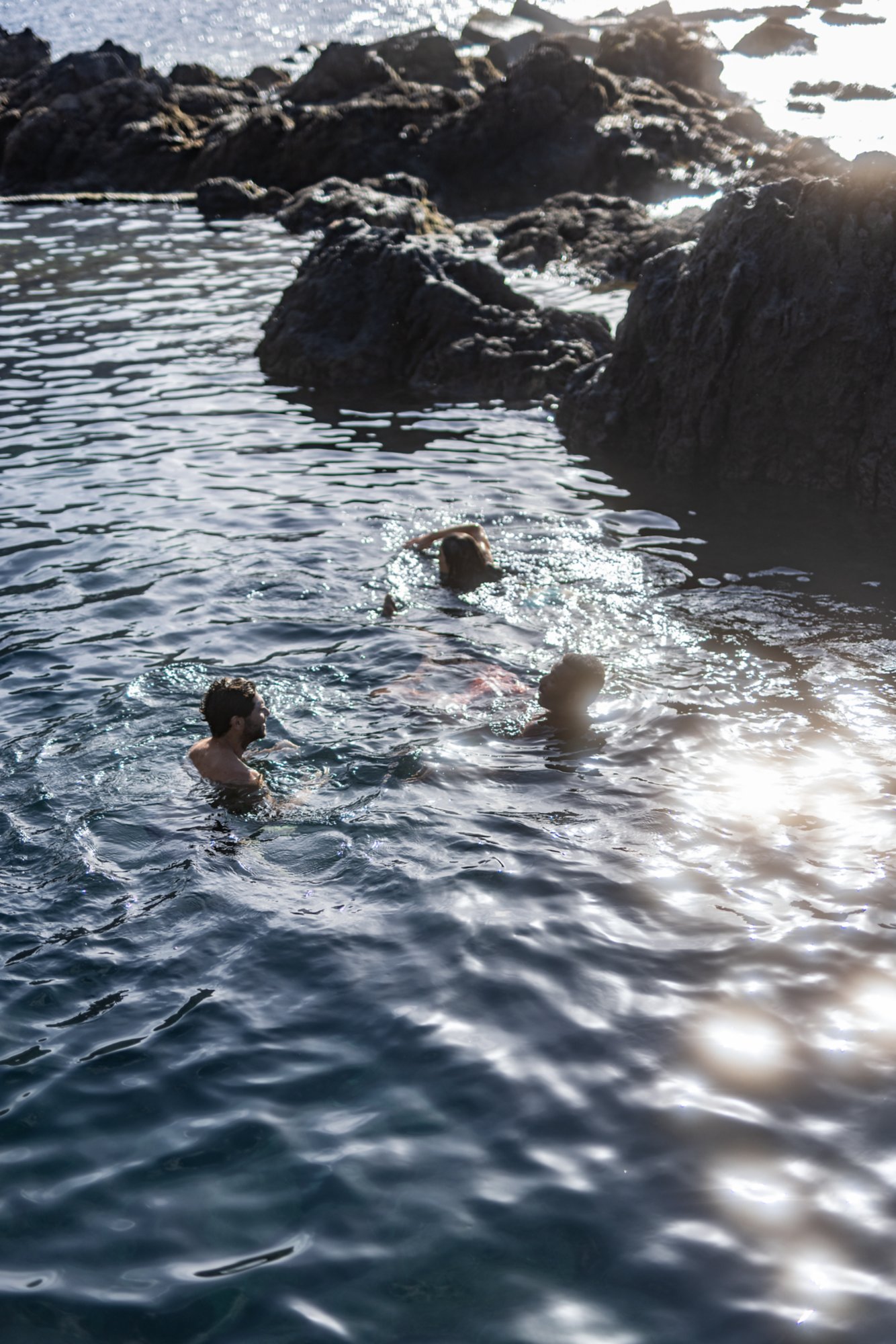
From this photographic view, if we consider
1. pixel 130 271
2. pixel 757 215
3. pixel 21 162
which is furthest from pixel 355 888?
pixel 21 162

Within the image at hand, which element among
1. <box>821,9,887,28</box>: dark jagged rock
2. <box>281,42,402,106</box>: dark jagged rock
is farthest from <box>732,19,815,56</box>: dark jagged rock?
<box>281,42,402,106</box>: dark jagged rock

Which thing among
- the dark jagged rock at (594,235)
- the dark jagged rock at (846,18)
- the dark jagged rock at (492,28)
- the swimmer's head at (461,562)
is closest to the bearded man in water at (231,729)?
the swimmer's head at (461,562)

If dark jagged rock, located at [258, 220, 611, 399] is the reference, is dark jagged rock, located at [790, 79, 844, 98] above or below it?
above

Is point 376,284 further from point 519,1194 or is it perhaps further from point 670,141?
point 670,141

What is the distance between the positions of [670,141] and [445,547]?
30.3 m

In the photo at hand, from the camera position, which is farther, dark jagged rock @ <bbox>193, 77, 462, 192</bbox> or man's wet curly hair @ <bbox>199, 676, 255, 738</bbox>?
dark jagged rock @ <bbox>193, 77, 462, 192</bbox>

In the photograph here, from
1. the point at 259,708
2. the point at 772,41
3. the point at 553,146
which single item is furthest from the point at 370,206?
the point at 772,41

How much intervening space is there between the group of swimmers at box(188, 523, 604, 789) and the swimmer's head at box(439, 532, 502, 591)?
5.31 ft

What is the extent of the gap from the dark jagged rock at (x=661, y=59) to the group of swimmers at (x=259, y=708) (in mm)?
42811

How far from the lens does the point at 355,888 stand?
774 centimetres

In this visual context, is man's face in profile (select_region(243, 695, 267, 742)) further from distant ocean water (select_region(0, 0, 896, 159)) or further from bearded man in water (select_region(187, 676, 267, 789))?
distant ocean water (select_region(0, 0, 896, 159))

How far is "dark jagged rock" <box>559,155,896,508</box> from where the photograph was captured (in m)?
14.0

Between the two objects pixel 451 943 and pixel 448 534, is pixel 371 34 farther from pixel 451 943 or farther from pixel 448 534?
pixel 451 943

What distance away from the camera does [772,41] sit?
217 ft
